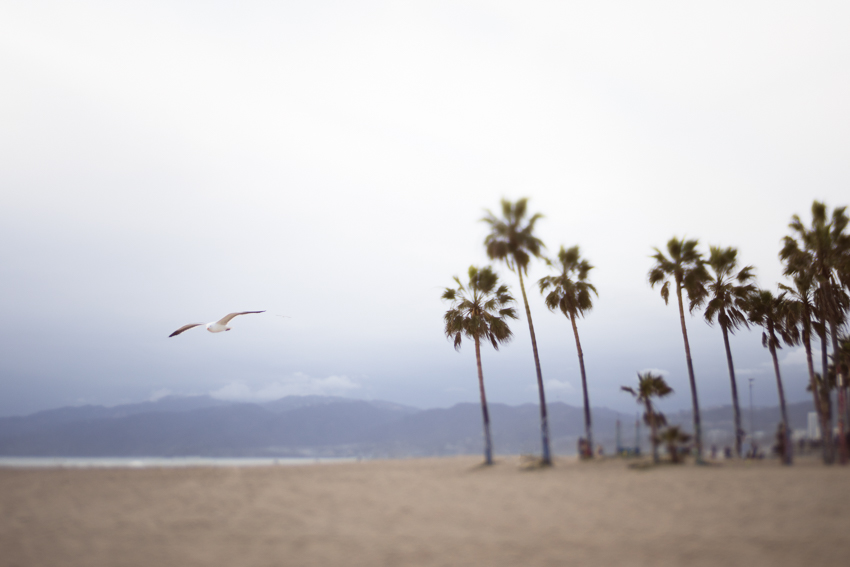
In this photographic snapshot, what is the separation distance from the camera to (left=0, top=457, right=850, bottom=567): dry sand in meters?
12.8

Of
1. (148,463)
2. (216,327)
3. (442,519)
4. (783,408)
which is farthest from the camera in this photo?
(148,463)

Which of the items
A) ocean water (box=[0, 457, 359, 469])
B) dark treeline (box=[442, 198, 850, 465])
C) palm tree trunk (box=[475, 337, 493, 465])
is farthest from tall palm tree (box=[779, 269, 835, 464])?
ocean water (box=[0, 457, 359, 469])

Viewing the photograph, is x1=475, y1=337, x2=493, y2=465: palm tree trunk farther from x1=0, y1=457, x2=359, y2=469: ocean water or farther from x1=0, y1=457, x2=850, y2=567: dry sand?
x1=0, y1=457, x2=359, y2=469: ocean water

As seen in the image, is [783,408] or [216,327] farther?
[216,327]

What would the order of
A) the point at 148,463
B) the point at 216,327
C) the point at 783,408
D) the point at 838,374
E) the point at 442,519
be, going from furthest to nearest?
the point at 148,463 < the point at 216,327 < the point at 783,408 < the point at 838,374 < the point at 442,519

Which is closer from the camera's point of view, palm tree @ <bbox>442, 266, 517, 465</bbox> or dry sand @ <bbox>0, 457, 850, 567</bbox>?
dry sand @ <bbox>0, 457, 850, 567</bbox>

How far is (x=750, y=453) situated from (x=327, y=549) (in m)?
26.8

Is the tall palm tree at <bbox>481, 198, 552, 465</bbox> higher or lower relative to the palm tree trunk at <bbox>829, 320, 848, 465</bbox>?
higher

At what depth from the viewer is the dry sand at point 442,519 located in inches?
504

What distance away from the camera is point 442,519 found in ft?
53.2

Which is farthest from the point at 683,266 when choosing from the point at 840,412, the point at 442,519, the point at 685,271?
the point at 442,519

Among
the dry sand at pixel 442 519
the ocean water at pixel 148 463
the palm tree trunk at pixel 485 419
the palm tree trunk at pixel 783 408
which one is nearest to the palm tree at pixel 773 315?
the palm tree trunk at pixel 783 408

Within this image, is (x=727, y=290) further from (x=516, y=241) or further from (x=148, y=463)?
(x=148, y=463)

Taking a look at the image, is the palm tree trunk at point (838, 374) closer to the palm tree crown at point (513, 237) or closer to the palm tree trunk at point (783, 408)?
the palm tree trunk at point (783, 408)
